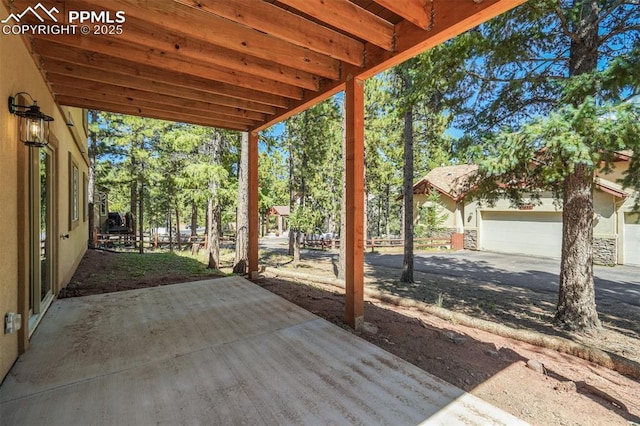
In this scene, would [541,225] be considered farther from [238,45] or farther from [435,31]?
[238,45]

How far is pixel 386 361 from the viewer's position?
8.46 feet

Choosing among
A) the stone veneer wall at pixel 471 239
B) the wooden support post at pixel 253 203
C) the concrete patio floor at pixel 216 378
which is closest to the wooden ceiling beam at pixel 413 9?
the concrete patio floor at pixel 216 378

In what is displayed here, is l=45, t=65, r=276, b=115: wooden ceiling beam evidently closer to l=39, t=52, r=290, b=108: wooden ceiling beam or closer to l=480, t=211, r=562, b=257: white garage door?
l=39, t=52, r=290, b=108: wooden ceiling beam

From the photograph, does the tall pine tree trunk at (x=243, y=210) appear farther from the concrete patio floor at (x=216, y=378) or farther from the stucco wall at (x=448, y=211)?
the stucco wall at (x=448, y=211)

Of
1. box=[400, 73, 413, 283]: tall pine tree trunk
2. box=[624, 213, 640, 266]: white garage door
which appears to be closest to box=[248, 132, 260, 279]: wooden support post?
box=[400, 73, 413, 283]: tall pine tree trunk

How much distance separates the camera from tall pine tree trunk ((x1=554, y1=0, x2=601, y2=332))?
4.55 m

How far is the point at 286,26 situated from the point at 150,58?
4.72 feet

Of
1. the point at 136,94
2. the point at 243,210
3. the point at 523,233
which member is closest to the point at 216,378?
the point at 136,94

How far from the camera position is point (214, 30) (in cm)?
259

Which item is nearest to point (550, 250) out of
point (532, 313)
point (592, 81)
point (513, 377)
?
point (532, 313)

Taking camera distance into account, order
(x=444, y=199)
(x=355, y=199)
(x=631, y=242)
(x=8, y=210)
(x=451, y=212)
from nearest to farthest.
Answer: (x=8, y=210)
(x=355, y=199)
(x=631, y=242)
(x=451, y=212)
(x=444, y=199)

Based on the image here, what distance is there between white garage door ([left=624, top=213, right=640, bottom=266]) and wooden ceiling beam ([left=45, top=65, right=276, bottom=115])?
13971mm

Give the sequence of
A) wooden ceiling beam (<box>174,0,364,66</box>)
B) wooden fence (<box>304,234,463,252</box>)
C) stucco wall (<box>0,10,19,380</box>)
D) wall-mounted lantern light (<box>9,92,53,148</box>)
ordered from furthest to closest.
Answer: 1. wooden fence (<box>304,234,463,252</box>)
2. wall-mounted lantern light (<box>9,92,53,148</box>)
3. wooden ceiling beam (<box>174,0,364,66</box>)
4. stucco wall (<box>0,10,19,380</box>)

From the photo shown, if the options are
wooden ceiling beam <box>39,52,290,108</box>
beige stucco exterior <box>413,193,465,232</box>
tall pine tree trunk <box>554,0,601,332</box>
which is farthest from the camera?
beige stucco exterior <box>413,193,465,232</box>
